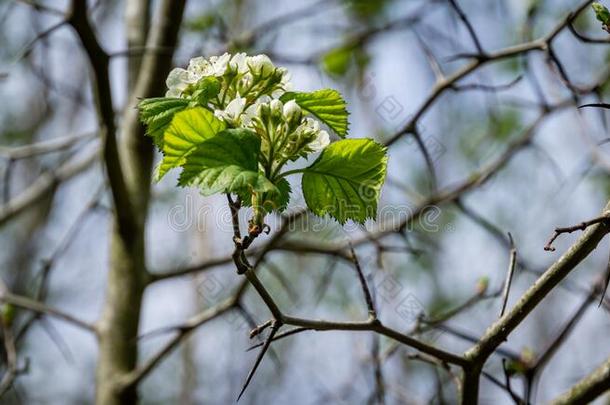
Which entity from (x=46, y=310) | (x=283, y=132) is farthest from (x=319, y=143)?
(x=46, y=310)

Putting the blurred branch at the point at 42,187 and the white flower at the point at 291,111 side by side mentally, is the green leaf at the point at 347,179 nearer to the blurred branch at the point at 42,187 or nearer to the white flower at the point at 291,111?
the white flower at the point at 291,111

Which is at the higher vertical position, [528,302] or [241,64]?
[241,64]

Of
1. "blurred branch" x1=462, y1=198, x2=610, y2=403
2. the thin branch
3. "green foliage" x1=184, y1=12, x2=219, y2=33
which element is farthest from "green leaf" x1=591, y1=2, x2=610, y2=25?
"green foliage" x1=184, y1=12, x2=219, y2=33

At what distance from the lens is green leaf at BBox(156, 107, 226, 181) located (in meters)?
0.92

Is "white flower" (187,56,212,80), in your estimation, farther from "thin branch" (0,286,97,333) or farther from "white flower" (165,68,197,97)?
"thin branch" (0,286,97,333)

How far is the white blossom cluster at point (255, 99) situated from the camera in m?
0.97

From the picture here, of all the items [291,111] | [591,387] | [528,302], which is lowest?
[591,387]

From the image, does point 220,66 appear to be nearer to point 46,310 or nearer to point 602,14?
point 602,14

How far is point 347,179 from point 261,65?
20 centimetres

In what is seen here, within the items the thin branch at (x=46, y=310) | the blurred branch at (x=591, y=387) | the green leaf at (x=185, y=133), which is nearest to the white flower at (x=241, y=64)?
the green leaf at (x=185, y=133)

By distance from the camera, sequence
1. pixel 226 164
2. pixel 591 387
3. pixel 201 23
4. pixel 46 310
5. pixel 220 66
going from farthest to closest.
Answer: pixel 201 23 → pixel 46 310 → pixel 591 387 → pixel 220 66 → pixel 226 164

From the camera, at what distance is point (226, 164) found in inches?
35.5

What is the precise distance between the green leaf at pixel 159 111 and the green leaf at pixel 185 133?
0.10 feet

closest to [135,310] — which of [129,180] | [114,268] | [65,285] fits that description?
[114,268]
